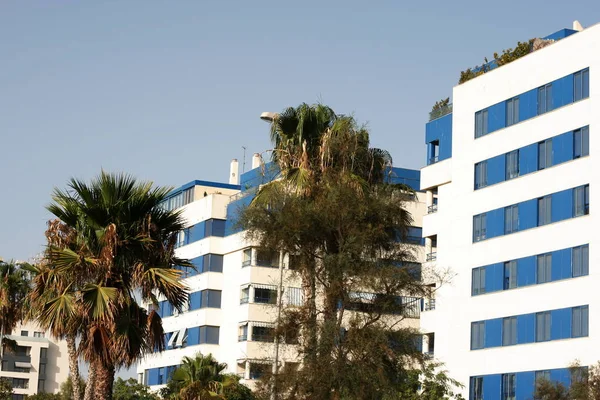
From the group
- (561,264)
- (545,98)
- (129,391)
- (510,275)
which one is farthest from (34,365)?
(561,264)

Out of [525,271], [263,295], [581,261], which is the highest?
[263,295]

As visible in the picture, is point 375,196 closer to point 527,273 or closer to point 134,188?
point 134,188

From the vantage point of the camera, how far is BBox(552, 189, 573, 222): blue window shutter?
5862cm

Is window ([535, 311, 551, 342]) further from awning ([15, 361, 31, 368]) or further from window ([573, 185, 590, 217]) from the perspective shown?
awning ([15, 361, 31, 368])

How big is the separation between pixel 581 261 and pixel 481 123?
1177 cm

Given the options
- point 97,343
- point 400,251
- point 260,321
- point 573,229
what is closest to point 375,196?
point 400,251

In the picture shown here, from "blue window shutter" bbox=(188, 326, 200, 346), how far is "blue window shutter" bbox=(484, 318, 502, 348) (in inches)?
1224

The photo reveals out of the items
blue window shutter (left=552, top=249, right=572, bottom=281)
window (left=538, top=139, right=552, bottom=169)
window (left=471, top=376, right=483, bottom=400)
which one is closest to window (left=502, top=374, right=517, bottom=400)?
window (left=471, top=376, right=483, bottom=400)

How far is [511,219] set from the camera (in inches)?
2469

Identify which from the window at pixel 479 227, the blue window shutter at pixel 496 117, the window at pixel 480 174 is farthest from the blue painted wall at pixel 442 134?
the window at pixel 479 227

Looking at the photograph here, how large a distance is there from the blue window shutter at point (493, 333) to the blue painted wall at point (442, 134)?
1104 cm

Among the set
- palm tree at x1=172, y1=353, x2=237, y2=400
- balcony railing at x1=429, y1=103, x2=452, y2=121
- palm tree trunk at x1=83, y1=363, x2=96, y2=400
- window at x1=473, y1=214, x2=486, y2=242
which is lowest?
palm tree trunk at x1=83, y1=363, x2=96, y2=400

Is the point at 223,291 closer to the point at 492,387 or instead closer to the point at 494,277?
the point at 494,277

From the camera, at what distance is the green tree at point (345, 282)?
39.5m
